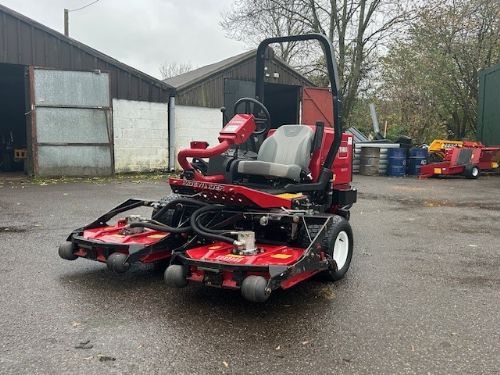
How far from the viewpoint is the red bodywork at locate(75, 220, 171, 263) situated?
14.7 feet

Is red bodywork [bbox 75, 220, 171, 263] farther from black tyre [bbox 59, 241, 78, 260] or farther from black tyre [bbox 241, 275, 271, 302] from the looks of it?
black tyre [bbox 241, 275, 271, 302]

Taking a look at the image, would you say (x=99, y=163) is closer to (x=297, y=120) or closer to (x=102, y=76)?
(x=102, y=76)

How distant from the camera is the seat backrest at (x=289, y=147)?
538cm

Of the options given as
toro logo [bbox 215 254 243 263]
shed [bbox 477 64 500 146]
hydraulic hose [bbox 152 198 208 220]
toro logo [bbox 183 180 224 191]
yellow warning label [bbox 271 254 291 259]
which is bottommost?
yellow warning label [bbox 271 254 291 259]

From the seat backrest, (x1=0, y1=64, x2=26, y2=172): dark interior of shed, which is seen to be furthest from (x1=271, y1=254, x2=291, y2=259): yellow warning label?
(x1=0, y1=64, x2=26, y2=172): dark interior of shed

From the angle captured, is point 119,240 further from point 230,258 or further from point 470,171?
point 470,171

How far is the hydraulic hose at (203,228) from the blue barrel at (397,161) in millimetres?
14367

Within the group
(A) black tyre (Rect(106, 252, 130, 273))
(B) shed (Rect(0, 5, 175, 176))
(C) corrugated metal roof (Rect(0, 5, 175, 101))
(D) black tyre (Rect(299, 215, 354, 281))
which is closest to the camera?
(A) black tyre (Rect(106, 252, 130, 273))

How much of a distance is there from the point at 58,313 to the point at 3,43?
12.0 metres

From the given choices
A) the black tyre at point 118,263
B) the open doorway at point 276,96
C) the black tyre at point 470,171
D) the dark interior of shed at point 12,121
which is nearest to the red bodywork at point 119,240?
the black tyre at point 118,263

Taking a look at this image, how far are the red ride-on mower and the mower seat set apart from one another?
0.4 inches

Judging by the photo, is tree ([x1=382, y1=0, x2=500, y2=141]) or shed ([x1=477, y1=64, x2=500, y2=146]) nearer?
shed ([x1=477, y1=64, x2=500, y2=146])

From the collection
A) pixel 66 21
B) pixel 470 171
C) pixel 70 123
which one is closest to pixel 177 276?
pixel 70 123

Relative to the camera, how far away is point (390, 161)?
18203mm
